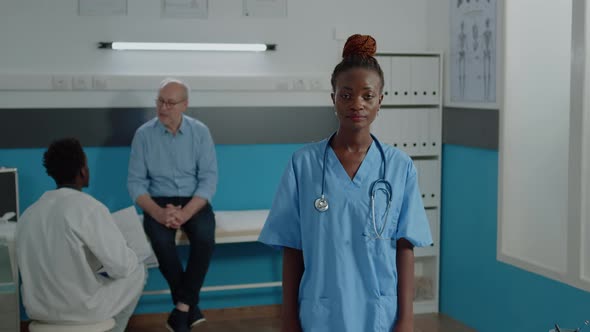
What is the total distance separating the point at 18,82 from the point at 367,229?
297 centimetres

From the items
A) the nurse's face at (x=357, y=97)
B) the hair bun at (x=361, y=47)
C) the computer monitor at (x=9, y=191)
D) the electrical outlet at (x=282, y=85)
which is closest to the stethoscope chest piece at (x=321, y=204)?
the nurse's face at (x=357, y=97)

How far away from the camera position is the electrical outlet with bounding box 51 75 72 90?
4391mm

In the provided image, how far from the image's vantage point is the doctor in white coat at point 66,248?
3.09m

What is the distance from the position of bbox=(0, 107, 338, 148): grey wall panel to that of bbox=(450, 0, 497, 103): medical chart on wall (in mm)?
784

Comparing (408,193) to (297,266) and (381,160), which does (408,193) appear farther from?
(297,266)

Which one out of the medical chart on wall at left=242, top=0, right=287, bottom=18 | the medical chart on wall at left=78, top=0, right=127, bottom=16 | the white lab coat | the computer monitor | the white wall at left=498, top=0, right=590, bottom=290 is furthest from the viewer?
the medical chart on wall at left=242, top=0, right=287, bottom=18

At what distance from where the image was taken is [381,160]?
200 cm

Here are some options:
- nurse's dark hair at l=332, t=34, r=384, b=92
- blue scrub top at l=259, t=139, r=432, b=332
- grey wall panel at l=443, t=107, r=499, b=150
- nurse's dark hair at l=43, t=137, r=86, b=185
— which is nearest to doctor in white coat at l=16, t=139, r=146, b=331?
nurse's dark hair at l=43, t=137, r=86, b=185

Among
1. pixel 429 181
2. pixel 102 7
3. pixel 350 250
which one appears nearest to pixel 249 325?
pixel 429 181

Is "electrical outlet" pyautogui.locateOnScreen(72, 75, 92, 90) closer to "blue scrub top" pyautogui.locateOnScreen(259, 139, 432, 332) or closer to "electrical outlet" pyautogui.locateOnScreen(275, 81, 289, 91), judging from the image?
"electrical outlet" pyautogui.locateOnScreen(275, 81, 289, 91)

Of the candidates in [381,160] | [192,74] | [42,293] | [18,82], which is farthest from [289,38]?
[381,160]

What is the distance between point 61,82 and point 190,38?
0.74 meters

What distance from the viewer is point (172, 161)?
4.35 m

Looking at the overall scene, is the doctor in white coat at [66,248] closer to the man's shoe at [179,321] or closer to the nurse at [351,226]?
the man's shoe at [179,321]
